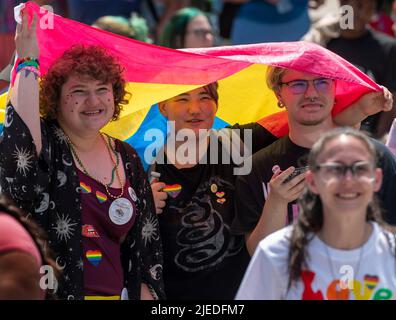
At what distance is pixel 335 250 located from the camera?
4293 mm

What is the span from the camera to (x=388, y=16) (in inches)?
364

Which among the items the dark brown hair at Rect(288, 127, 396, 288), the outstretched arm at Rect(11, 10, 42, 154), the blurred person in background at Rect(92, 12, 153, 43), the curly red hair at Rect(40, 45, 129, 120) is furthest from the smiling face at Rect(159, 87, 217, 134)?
the blurred person in background at Rect(92, 12, 153, 43)

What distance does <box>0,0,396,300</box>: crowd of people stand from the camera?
14.1ft

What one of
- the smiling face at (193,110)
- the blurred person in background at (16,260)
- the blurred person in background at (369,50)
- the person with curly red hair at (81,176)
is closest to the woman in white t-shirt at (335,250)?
the blurred person in background at (16,260)

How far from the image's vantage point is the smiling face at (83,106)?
528 cm

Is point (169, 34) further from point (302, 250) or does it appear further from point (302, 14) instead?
point (302, 250)

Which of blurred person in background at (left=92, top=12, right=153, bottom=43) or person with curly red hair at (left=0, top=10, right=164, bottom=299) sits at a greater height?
blurred person in background at (left=92, top=12, right=153, bottom=43)

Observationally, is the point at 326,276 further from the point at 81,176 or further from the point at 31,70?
the point at 31,70

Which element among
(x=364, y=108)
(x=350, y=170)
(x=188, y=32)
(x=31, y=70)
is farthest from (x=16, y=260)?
(x=188, y=32)

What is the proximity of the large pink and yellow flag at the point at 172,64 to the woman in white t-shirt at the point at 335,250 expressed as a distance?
1283mm

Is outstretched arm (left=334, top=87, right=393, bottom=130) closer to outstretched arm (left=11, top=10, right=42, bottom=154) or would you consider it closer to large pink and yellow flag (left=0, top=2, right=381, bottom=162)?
large pink and yellow flag (left=0, top=2, right=381, bottom=162)

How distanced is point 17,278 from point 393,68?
4655 mm

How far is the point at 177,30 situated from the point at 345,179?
409 cm

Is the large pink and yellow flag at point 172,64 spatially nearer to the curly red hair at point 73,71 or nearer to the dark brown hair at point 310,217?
the curly red hair at point 73,71
